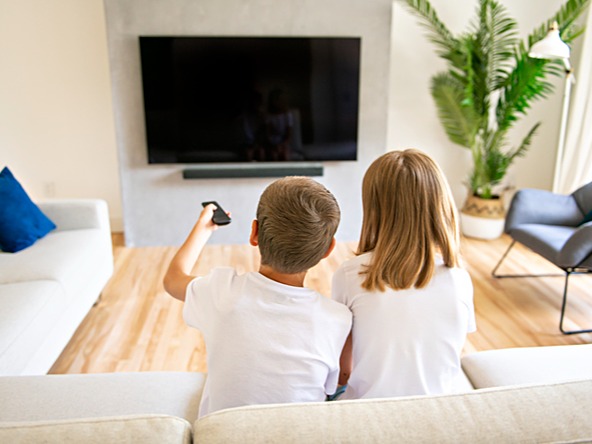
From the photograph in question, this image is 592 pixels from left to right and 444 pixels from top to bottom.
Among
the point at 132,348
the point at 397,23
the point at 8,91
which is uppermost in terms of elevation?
the point at 397,23

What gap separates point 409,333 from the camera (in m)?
1.30

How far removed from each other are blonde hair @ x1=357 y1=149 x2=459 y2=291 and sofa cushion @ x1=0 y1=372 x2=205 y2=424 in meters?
0.67

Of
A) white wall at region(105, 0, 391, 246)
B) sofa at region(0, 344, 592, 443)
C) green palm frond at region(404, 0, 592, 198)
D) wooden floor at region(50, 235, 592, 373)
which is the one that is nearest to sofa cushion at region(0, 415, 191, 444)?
sofa at region(0, 344, 592, 443)

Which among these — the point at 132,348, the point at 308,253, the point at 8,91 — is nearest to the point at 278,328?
the point at 308,253

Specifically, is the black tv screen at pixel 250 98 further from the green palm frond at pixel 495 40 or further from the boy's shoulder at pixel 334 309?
the boy's shoulder at pixel 334 309

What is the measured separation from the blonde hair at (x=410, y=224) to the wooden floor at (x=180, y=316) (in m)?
1.47

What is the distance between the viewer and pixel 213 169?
4.03 metres

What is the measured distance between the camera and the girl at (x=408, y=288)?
1.30m

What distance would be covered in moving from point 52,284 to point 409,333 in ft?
5.66

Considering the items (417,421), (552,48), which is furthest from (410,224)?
(552,48)

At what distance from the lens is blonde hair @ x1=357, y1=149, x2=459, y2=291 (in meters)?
1.31

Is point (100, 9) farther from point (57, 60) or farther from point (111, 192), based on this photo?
point (111, 192)

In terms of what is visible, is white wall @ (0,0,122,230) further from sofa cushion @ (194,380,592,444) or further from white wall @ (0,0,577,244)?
sofa cushion @ (194,380,592,444)

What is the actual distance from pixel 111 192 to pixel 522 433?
4118 millimetres
